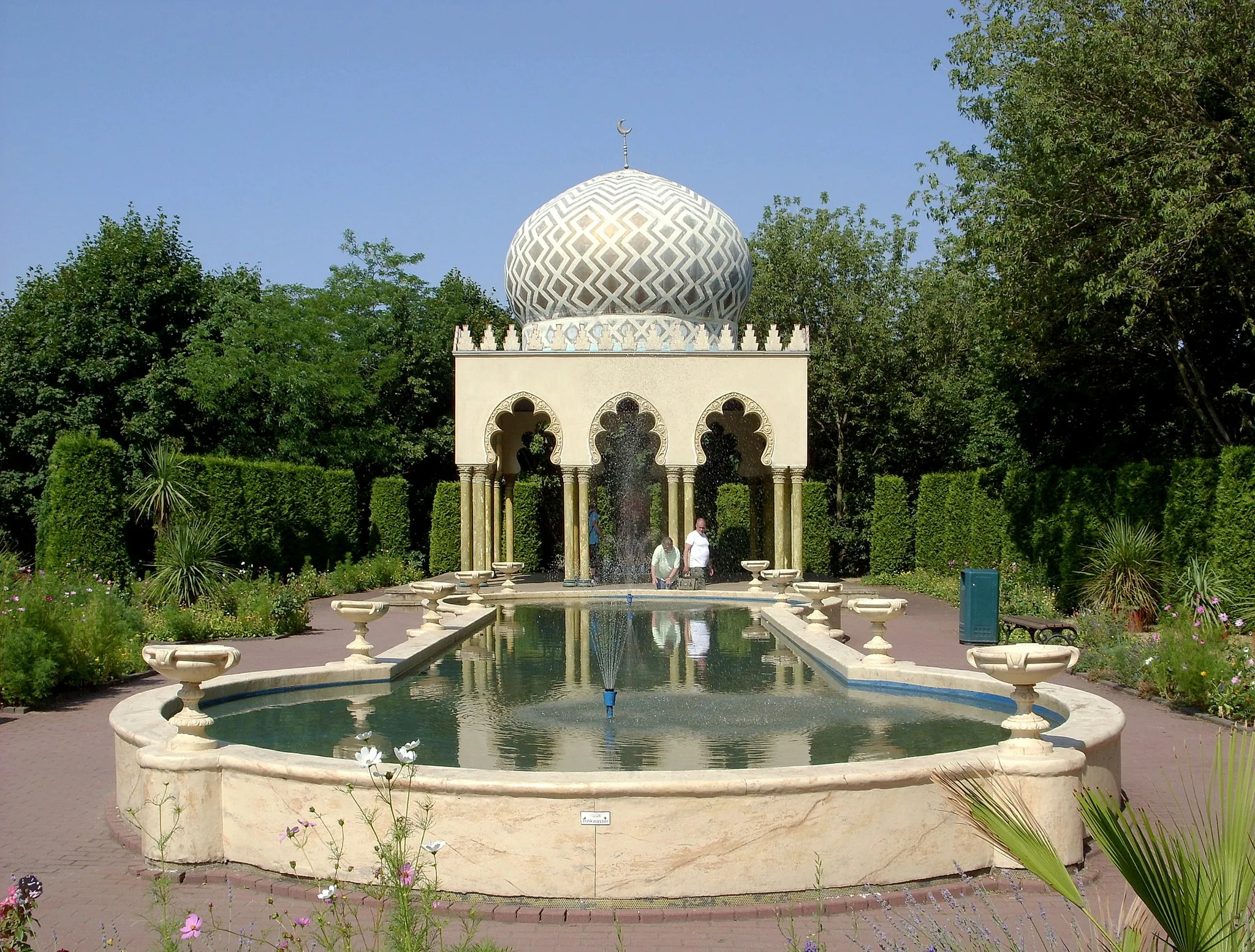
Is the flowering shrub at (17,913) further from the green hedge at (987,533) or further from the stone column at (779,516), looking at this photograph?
the green hedge at (987,533)

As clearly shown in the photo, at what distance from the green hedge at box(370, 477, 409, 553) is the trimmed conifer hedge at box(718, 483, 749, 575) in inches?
283

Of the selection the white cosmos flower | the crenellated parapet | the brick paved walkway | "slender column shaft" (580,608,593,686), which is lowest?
the brick paved walkway

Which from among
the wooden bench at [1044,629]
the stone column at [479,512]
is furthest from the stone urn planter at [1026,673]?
the stone column at [479,512]

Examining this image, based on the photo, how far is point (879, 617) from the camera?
977cm

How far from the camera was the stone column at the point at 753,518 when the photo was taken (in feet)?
83.3

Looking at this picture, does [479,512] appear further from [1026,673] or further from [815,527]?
[1026,673]

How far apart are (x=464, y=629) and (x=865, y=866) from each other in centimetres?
881

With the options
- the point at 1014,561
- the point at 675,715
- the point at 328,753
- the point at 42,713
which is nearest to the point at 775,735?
the point at 675,715

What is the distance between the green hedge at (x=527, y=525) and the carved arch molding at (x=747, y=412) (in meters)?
5.96

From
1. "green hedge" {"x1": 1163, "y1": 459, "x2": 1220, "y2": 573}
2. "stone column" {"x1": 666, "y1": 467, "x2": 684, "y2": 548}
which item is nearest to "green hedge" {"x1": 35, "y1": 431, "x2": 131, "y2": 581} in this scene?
"stone column" {"x1": 666, "y1": 467, "x2": 684, "y2": 548}

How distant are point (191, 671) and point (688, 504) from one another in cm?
1656

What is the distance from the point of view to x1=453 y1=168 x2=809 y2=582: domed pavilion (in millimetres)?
22281

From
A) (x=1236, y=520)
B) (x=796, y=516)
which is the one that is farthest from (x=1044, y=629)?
(x=796, y=516)

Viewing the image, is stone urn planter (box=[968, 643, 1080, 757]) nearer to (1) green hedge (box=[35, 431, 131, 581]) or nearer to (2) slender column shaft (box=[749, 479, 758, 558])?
(1) green hedge (box=[35, 431, 131, 581])
